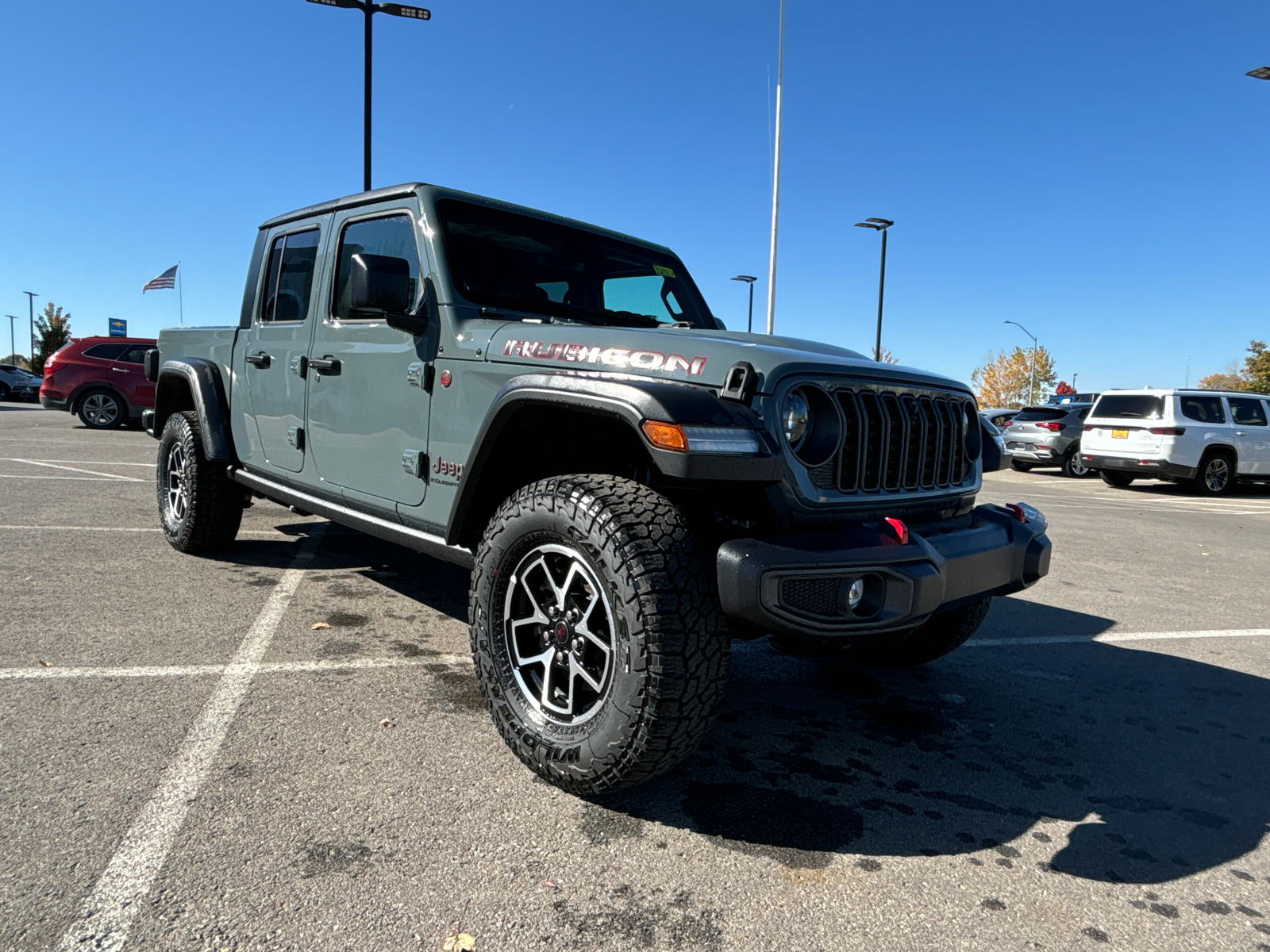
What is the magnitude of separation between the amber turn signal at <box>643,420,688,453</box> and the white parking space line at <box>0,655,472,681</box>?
181 centimetres

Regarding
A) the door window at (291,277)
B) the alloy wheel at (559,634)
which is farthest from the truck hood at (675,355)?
the door window at (291,277)

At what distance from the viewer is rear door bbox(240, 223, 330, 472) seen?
4223 millimetres

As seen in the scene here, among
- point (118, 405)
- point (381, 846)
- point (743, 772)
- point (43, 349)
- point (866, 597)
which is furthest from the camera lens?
point (43, 349)

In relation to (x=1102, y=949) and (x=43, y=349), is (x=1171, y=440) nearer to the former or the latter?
(x=1102, y=949)

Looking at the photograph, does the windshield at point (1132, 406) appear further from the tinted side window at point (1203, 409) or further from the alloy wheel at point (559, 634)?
the alloy wheel at point (559, 634)

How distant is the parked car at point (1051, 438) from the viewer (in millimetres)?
16438

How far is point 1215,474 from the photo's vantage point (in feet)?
45.3

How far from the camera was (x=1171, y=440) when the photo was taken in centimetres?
1327

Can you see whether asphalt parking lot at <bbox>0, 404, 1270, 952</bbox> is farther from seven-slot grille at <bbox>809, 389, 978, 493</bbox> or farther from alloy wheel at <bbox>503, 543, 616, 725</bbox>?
seven-slot grille at <bbox>809, 389, 978, 493</bbox>

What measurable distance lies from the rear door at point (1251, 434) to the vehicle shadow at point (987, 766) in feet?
40.3

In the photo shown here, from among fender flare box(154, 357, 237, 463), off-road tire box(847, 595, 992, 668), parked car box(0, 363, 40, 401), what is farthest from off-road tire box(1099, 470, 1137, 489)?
parked car box(0, 363, 40, 401)

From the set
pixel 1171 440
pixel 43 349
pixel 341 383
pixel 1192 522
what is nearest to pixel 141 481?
pixel 341 383

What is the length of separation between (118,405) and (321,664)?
15130 millimetres

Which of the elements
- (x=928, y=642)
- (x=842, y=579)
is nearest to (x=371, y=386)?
(x=842, y=579)
